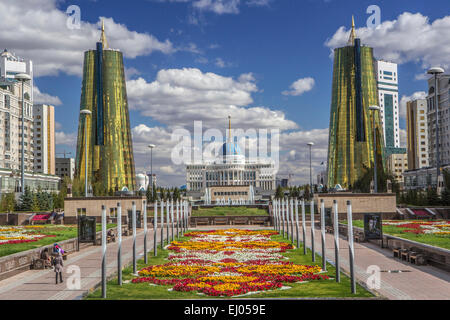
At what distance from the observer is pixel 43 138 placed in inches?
5812

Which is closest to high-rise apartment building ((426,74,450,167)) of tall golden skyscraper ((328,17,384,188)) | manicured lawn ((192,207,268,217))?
tall golden skyscraper ((328,17,384,188))

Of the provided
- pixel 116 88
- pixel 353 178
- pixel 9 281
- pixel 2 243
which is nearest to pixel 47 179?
pixel 116 88

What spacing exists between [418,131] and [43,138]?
109749 mm

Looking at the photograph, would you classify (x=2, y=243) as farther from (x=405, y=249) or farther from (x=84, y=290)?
(x=405, y=249)

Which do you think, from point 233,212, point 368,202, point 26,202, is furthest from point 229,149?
point 368,202

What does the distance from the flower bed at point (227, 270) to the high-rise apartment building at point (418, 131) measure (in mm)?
130406

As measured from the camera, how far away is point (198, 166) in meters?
188

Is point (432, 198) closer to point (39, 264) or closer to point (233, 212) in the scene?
point (233, 212)

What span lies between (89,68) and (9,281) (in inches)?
3770

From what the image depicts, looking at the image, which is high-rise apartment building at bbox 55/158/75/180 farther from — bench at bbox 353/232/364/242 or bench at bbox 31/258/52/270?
bench at bbox 31/258/52/270

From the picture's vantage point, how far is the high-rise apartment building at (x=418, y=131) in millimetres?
146500

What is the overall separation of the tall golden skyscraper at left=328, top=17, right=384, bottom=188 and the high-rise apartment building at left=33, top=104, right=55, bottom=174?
84009 mm

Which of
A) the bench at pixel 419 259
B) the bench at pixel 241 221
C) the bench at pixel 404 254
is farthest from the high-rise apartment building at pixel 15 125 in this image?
the bench at pixel 419 259
